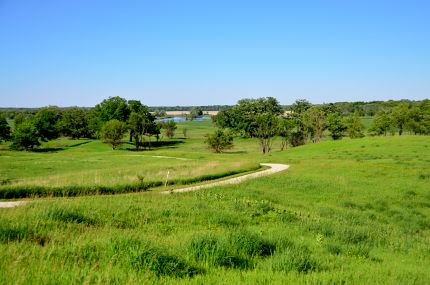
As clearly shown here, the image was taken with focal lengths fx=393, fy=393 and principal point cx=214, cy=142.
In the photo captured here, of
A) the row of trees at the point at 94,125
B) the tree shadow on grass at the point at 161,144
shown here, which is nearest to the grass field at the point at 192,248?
the row of trees at the point at 94,125

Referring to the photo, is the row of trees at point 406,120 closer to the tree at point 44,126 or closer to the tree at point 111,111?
the tree at point 111,111

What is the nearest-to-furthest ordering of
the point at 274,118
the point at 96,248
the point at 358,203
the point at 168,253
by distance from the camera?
the point at 168,253, the point at 96,248, the point at 358,203, the point at 274,118

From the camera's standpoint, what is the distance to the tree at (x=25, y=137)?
88.9 m

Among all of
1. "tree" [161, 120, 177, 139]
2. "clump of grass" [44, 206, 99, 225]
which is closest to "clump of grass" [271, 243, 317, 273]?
"clump of grass" [44, 206, 99, 225]

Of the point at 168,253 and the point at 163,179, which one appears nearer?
the point at 168,253

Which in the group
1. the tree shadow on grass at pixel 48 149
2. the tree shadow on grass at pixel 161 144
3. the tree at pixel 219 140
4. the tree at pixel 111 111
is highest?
the tree at pixel 111 111

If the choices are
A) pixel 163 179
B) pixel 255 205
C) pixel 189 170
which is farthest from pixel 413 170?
pixel 255 205

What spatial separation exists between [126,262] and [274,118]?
9231 centimetres

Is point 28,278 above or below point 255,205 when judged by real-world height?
above

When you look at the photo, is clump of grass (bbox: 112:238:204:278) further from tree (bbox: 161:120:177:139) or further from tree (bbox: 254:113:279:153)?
tree (bbox: 161:120:177:139)

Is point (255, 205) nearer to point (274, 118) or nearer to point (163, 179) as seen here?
point (163, 179)

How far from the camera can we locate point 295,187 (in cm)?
2884

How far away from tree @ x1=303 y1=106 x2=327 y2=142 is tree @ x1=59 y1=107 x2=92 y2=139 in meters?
67.9

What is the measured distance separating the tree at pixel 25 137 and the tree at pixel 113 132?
608 inches
